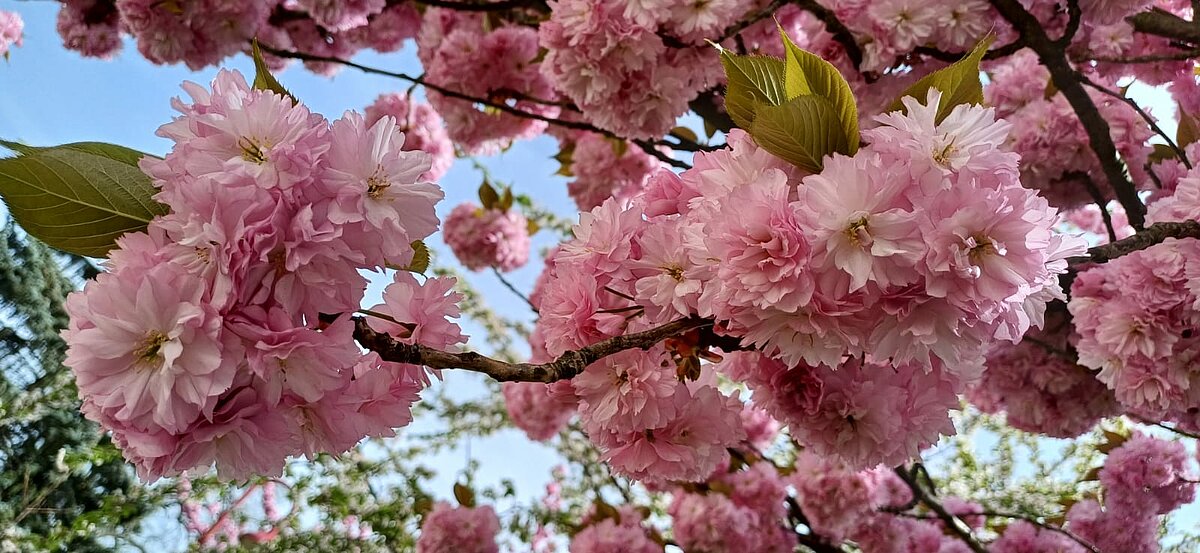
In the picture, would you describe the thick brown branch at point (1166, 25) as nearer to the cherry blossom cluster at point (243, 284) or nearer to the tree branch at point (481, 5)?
the tree branch at point (481, 5)

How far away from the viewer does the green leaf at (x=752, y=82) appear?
Result: 0.60 metres

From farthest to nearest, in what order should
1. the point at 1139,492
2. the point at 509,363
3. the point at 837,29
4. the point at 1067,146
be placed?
the point at 1139,492, the point at 1067,146, the point at 837,29, the point at 509,363

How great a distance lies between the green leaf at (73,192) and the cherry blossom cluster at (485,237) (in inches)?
79.7

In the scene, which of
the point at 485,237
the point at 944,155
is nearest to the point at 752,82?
the point at 944,155

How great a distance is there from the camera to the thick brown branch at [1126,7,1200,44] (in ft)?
3.96

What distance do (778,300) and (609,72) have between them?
0.90 m

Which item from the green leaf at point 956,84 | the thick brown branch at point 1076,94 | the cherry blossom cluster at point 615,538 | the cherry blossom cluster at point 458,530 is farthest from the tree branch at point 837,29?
the cherry blossom cluster at point 458,530

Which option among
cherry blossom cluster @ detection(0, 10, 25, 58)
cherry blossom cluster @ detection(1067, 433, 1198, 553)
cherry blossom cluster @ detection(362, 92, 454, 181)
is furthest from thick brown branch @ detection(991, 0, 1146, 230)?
cherry blossom cluster @ detection(0, 10, 25, 58)

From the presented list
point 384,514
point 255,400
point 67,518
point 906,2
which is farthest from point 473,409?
point 255,400

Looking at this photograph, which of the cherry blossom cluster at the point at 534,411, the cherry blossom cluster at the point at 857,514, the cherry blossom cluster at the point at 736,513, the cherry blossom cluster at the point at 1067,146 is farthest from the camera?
the cherry blossom cluster at the point at 534,411

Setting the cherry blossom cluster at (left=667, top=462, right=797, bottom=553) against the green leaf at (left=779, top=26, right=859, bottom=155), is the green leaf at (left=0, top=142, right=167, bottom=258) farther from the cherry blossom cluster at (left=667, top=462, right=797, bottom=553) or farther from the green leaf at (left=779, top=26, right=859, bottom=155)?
the cherry blossom cluster at (left=667, top=462, right=797, bottom=553)

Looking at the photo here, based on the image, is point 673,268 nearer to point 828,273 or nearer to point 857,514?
point 828,273

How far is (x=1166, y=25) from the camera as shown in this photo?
4.14 ft

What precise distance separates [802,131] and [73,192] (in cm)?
55
